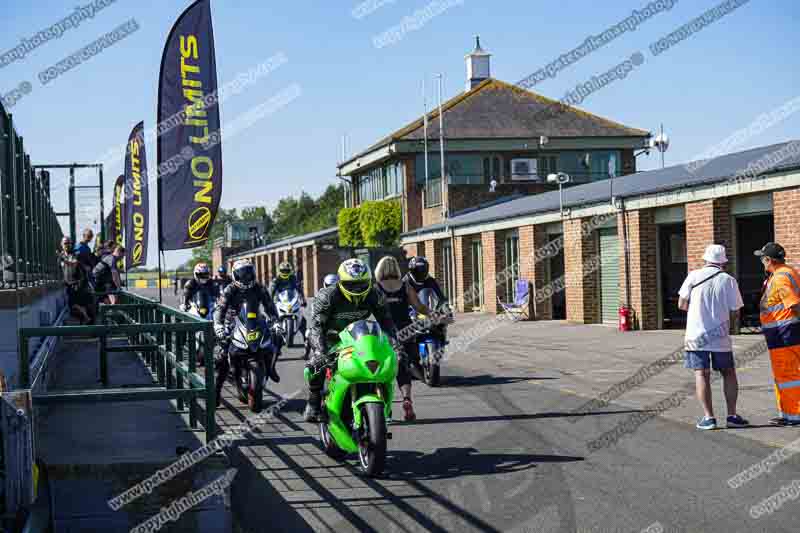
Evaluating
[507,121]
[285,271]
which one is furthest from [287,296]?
[507,121]

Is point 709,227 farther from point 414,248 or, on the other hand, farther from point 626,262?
point 414,248

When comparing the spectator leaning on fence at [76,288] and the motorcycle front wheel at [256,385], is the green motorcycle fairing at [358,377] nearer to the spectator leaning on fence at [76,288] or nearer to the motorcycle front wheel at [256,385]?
the motorcycle front wheel at [256,385]

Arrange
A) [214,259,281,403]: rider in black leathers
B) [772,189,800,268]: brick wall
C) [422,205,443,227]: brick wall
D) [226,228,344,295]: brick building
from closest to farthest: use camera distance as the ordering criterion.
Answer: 1. [214,259,281,403]: rider in black leathers
2. [772,189,800,268]: brick wall
3. [422,205,443,227]: brick wall
4. [226,228,344,295]: brick building

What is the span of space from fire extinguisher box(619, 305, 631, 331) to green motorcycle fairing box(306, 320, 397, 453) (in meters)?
17.0

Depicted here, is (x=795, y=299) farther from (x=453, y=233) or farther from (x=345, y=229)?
(x=345, y=229)

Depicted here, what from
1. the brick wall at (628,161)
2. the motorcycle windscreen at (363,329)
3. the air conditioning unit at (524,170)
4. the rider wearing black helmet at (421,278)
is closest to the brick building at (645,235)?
the rider wearing black helmet at (421,278)

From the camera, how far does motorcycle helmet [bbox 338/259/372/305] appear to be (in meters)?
9.05

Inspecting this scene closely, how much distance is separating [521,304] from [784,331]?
69.5ft

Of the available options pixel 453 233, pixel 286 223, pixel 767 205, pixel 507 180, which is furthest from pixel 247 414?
pixel 286 223

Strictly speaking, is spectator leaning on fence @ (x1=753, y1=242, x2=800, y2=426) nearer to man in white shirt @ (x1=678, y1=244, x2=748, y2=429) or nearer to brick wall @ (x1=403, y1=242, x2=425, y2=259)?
man in white shirt @ (x1=678, y1=244, x2=748, y2=429)

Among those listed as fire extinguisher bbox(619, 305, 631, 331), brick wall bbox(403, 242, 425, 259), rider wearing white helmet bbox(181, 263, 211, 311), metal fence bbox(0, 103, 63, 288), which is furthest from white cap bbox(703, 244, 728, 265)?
brick wall bbox(403, 242, 425, 259)

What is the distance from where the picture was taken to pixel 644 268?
24.2 m

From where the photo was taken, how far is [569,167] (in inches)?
2062

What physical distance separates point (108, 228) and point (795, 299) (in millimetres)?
36572
